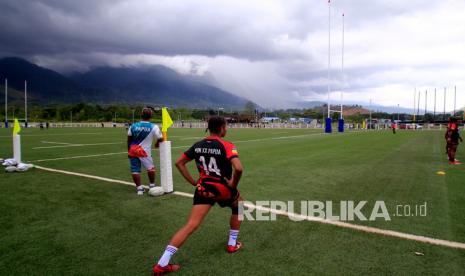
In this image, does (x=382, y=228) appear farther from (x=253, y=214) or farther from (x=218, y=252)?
(x=218, y=252)

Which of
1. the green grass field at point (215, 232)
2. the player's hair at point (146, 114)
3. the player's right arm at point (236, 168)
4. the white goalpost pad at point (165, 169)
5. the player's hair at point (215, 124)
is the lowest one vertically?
the green grass field at point (215, 232)

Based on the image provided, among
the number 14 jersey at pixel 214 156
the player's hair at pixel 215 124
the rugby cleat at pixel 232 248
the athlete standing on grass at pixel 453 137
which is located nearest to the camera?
the number 14 jersey at pixel 214 156

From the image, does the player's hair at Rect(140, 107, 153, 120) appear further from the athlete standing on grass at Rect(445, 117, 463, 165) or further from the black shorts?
the athlete standing on grass at Rect(445, 117, 463, 165)

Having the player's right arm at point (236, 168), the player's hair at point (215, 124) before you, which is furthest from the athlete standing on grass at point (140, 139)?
the player's right arm at point (236, 168)

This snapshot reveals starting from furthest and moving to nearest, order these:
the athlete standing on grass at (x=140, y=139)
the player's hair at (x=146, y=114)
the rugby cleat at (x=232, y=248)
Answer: the athlete standing on grass at (x=140, y=139)
the player's hair at (x=146, y=114)
the rugby cleat at (x=232, y=248)

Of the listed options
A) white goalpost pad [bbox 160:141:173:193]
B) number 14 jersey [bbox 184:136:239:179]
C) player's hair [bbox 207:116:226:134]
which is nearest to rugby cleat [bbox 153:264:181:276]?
number 14 jersey [bbox 184:136:239:179]

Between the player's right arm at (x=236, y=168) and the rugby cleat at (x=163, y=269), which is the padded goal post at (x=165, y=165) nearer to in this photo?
the rugby cleat at (x=163, y=269)

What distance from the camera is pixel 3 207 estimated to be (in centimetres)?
602

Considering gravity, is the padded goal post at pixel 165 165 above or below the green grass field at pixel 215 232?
above

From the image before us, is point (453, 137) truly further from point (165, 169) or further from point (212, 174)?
point (212, 174)

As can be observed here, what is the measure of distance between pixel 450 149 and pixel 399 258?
398 inches

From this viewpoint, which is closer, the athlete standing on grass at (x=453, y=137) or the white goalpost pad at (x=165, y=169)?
the white goalpost pad at (x=165, y=169)

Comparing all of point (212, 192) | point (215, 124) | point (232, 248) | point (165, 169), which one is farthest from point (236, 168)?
point (165, 169)

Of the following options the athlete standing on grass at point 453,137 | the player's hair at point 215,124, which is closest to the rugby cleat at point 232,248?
the player's hair at point 215,124
